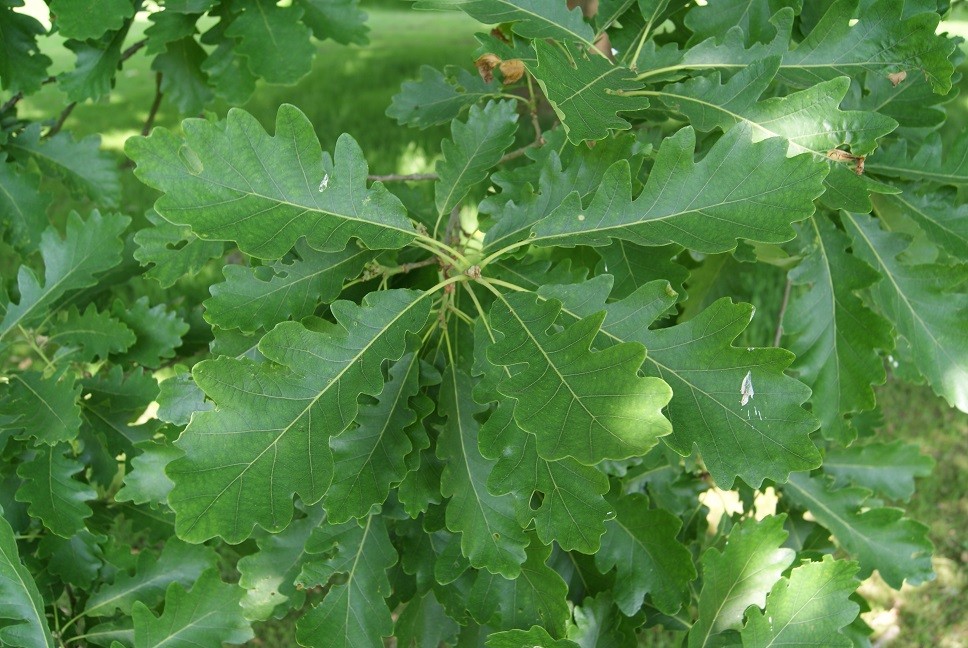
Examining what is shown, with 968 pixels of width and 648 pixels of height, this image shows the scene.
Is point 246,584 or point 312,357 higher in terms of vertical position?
point 312,357

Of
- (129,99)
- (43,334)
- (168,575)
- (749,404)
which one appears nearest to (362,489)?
(749,404)

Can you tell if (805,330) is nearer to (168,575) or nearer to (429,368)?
(429,368)

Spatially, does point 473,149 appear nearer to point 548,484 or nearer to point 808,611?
point 548,484

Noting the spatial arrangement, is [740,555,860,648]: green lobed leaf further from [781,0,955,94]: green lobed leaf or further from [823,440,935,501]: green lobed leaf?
[823,440,935,501]: green lobed leaf

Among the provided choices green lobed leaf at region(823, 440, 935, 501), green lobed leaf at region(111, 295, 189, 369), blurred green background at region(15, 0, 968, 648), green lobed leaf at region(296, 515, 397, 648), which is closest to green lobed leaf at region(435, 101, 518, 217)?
blurred green background at region(15, 0, 968, 648)

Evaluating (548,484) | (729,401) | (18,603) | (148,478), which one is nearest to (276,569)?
(148,478)
